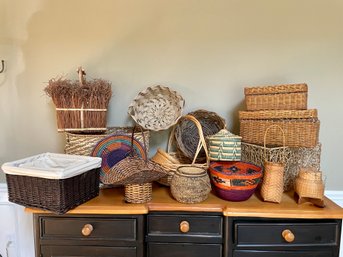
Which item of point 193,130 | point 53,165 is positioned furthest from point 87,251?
point 193,130

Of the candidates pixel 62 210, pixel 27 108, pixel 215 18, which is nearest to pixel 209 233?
pixel 62 210

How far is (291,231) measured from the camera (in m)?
1.10

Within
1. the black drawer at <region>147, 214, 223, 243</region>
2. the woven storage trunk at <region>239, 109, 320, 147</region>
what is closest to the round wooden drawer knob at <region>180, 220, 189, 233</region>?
the black drawer at <region>147, 214, 223, 243</region>

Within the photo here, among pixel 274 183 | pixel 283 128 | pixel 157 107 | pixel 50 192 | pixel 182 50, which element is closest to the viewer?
pixel 50 192

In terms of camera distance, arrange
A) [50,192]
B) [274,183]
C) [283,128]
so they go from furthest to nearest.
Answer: [283,128] < [274,183] < [50,192]

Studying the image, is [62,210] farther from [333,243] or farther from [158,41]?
[333,243]

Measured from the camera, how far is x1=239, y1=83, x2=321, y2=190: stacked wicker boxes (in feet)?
4.07

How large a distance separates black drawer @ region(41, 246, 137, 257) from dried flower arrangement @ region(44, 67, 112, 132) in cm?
57

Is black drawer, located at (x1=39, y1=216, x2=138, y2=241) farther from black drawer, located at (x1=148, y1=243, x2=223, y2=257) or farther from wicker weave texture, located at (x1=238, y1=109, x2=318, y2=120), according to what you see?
wicker weave texture, located at (x1=238, y1=109, x2=318, y2=120)

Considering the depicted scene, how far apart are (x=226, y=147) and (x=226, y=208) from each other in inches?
11.3

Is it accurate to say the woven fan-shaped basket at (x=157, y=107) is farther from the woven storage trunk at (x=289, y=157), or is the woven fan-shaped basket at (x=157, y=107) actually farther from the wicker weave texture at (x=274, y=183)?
the wicker weave texture at (x=274, y=183)

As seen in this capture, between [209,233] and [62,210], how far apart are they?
2.14ft

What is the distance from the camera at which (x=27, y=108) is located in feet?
5.25

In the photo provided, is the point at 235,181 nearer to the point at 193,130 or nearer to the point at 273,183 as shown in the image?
the point at 273,183
